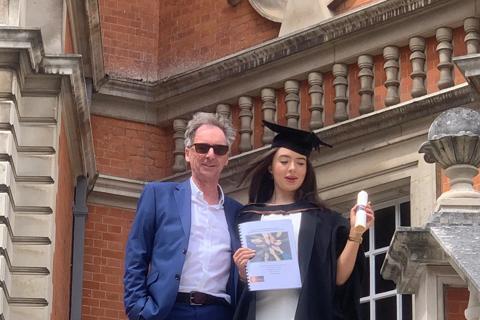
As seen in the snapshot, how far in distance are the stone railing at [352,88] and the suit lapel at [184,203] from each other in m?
6.87

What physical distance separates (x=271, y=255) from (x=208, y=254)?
31 centimetres

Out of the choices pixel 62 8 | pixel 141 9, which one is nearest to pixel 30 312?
pixel 62 8

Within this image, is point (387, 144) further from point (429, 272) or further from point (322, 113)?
point (429, 272)

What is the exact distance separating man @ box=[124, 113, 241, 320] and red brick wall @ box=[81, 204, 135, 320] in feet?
28.8

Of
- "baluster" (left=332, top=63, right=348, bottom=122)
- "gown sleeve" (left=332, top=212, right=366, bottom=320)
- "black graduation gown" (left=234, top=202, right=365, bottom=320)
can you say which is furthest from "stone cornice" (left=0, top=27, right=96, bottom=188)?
"gown sleeve" (left=332, top=212, right=366, bottom=320)

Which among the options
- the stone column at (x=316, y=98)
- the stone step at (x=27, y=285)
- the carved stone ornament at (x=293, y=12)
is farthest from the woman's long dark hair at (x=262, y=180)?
the carved stone ornament at (x=293, y=12)

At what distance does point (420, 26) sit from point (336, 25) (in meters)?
0.85

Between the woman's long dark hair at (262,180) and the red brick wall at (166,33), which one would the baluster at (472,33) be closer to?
the red brick wall at (166,33)

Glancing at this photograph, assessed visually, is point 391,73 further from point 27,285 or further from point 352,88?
point 27,285

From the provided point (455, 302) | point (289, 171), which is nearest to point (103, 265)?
point (455, 302)

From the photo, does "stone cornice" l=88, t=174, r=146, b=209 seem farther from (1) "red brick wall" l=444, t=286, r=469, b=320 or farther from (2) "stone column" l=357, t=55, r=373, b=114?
(1) "red brick wall" l=444, t=286, r=469, b=320

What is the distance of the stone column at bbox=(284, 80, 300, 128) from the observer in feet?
56.3

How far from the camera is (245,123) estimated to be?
17625 millimetres

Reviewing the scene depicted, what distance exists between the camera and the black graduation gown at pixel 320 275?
28.1 feet
